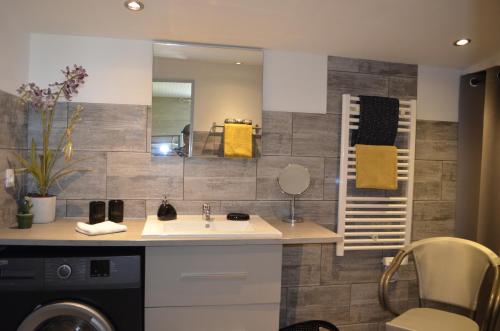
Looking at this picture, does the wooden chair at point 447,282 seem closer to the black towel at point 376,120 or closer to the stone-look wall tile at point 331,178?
the stone-look wall tile at point 331,178

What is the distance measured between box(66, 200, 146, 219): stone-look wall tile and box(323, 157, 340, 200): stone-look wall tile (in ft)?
4.09

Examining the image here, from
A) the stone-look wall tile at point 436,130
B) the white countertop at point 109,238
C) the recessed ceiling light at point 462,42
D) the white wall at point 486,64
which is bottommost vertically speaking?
the white countertop at point 109,238

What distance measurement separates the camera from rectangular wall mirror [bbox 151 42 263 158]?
2.10 meters

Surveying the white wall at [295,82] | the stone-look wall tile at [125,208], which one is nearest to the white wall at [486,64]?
the white wall at [295,82]

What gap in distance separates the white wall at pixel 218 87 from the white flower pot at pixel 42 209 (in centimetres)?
96

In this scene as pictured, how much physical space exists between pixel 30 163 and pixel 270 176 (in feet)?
4.90

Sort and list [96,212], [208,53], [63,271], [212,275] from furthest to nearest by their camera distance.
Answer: [208,53] < [96,212] < [212,275] < [63,271]

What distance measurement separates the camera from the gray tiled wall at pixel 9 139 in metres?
1.73

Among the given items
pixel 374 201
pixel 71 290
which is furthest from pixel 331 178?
pixel 71 290

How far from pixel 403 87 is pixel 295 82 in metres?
0.83

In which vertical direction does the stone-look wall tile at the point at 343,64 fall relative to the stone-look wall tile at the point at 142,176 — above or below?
above

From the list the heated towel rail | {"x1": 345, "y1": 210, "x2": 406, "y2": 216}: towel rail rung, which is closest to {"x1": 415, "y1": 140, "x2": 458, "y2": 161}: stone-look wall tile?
the heated towel rail

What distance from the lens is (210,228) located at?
204 cm

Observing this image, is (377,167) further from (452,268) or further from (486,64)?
(486,64)
